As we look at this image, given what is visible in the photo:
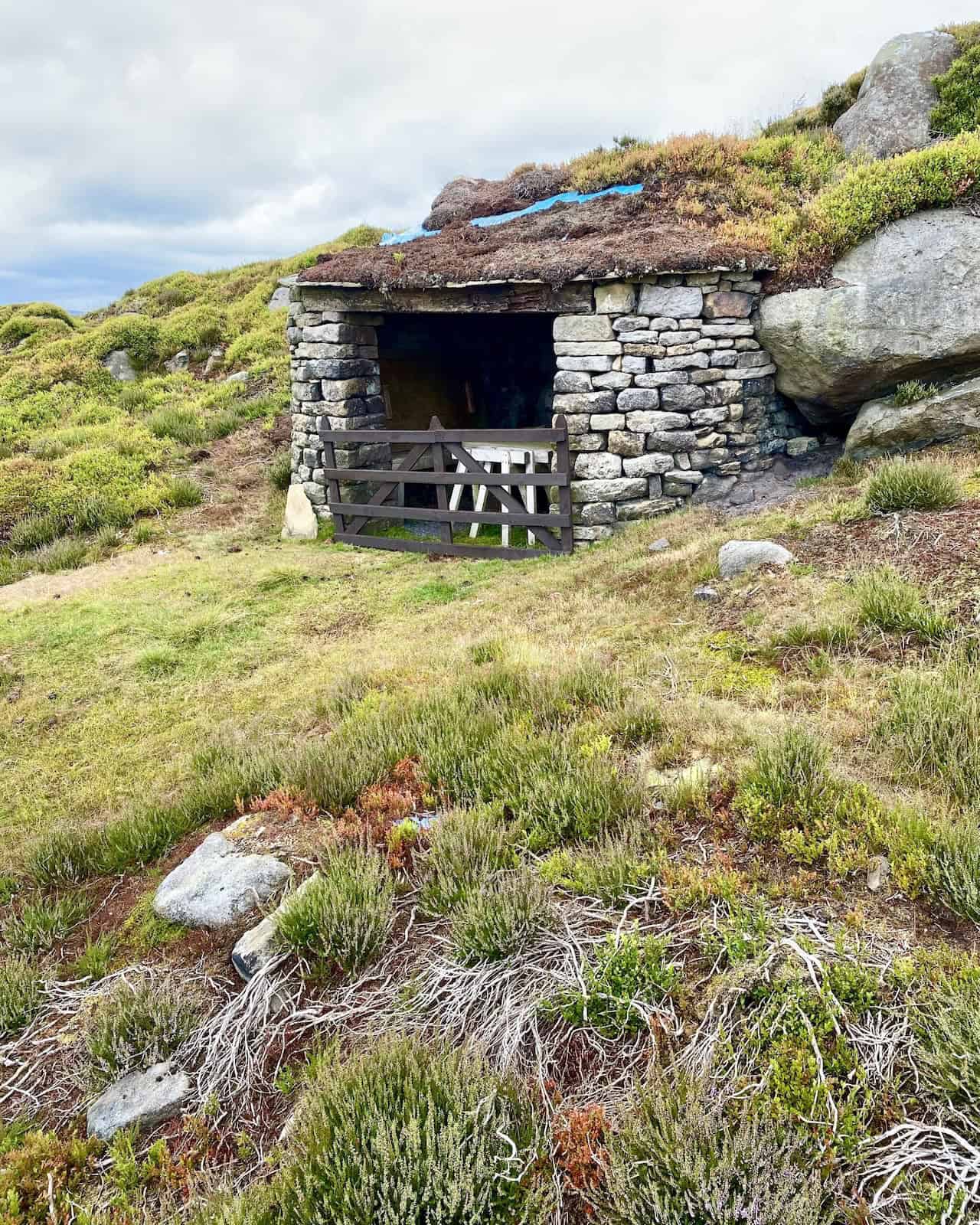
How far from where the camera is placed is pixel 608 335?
8.76 m

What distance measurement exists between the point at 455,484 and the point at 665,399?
2.69 m

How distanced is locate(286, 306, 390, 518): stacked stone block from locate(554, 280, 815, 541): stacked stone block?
3.31 metres

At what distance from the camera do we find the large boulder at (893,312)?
25.4 ft

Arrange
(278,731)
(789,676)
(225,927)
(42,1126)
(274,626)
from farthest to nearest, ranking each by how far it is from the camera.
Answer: (274,626) → (278,731) → (789,676) → (225,927) → (42,1126)

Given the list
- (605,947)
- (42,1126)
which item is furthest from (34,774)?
(605,947)

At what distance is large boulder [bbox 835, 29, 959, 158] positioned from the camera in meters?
10.4

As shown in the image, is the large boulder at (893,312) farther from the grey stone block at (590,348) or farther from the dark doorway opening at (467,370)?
the dark doorway opening at (467,370)

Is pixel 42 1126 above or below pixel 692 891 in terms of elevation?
below

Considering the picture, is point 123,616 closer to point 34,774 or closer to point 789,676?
point 34,774

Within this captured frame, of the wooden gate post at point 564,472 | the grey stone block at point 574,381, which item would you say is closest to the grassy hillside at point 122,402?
the wooden gate post at point 564,472

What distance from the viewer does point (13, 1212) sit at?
7.51 ft

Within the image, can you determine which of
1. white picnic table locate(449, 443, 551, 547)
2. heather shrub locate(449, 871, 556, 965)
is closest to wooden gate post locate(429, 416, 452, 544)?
white picnic table locate(449, 443, 551, 547)

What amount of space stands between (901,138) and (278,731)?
11141 millimetres

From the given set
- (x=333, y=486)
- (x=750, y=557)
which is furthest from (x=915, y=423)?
(x=333, y=486)
